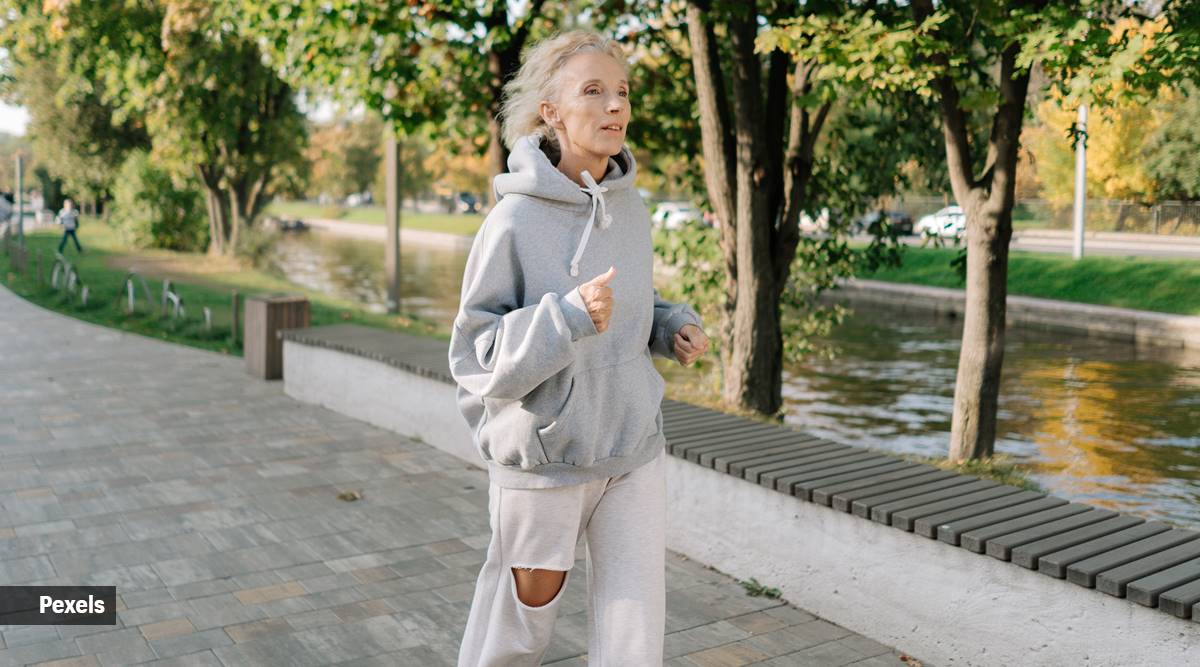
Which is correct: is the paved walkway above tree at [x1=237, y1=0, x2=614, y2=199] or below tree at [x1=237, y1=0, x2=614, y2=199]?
below

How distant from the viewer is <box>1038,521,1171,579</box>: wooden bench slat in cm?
360

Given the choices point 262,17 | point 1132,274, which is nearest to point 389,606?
point 262,17

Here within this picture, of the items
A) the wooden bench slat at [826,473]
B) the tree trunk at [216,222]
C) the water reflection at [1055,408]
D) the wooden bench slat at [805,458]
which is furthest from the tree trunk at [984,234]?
the tree trunk at [216,222]

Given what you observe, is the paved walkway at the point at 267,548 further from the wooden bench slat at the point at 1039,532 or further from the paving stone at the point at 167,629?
the wooden bench slat at the point at 1039,532

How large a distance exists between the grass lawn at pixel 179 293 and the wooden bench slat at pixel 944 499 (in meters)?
7.26

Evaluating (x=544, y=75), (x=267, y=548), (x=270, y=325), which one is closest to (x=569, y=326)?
(x=544, y=75)

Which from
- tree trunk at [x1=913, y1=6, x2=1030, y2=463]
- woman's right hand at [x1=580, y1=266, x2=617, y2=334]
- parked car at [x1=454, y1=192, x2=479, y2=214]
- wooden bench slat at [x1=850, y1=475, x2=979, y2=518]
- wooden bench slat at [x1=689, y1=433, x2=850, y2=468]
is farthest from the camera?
parked car at [x1=454, y1=192, x2=479, y2=214]

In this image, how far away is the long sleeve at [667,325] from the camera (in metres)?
2.97

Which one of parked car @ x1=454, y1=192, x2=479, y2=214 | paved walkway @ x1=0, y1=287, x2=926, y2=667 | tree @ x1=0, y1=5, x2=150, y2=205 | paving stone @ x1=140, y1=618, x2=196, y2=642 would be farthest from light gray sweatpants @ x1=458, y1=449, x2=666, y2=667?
parked car @ x1=454, y1=192, x2=479, y2=214

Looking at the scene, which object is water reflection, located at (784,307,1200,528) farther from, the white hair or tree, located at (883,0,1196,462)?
the white hair

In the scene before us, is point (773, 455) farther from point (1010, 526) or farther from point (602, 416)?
point (602, 416)

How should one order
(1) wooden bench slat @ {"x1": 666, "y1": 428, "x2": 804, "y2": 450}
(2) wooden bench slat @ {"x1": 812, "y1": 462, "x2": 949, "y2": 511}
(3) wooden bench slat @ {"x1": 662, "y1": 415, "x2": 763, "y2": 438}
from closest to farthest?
(2) wooden bench slat @ {"x1": 812, "y1": 462, "x2": 949, "y2": 511} < (1) wooden bench slat @ {"x1": 666, "y1": 428, "x2": 804, "y2": 450} < (3) wooden bench slat @ {"x1": 662, "y1": 415, "x2": 763, "y2": 438}

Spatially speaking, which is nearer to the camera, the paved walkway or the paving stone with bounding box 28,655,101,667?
the paving stone with bounding box 28,655,101,667

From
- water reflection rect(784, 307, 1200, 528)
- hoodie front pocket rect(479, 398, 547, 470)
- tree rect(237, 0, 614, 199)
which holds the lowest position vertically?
water reflection rect(784, 307, 1200, 528)
